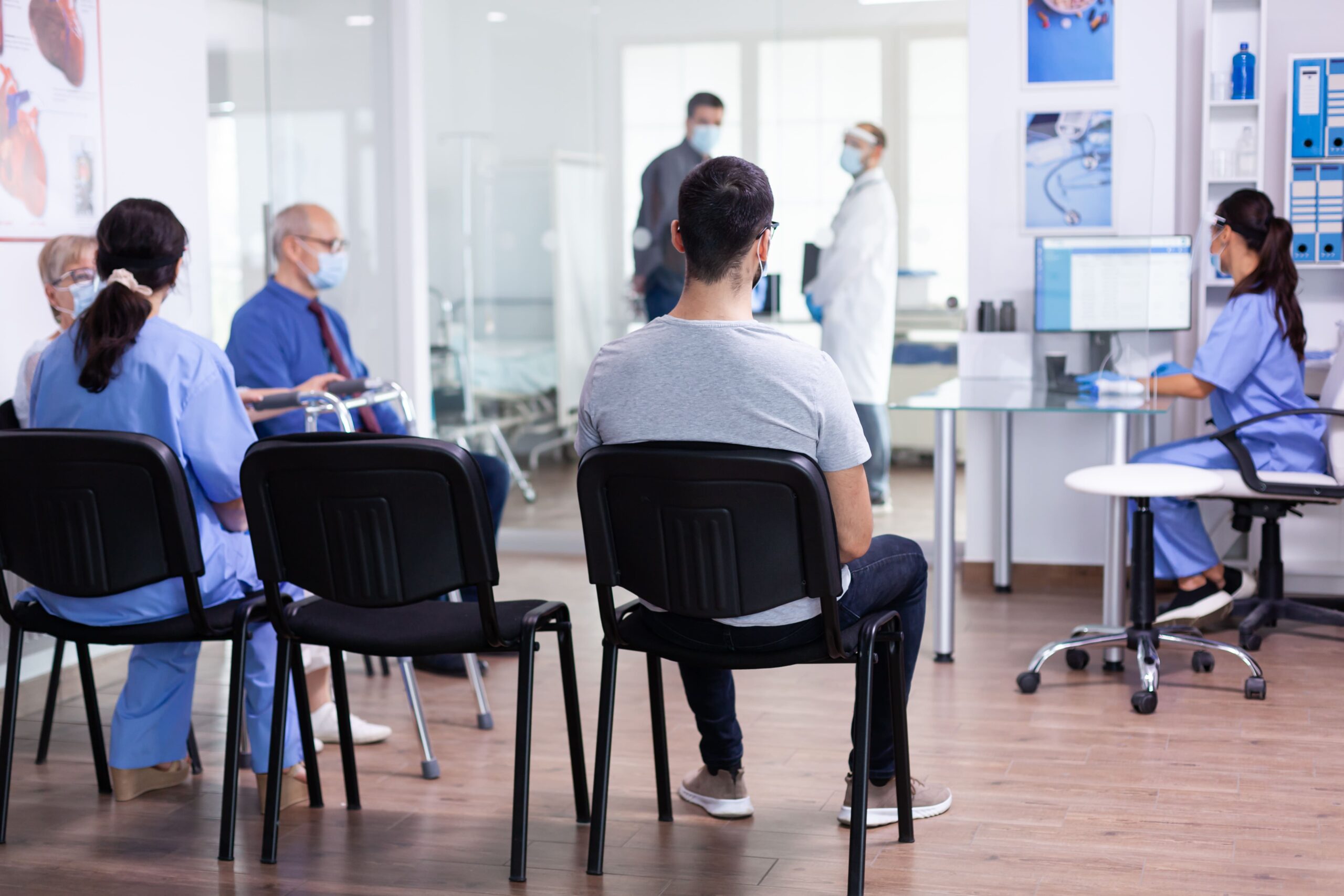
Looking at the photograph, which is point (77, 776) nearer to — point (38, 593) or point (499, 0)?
point (38, 593)

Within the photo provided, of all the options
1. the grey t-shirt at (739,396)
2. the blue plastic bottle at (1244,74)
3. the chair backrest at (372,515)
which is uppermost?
the blue plastic bottle at (1244,74)

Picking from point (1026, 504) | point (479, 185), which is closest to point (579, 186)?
point (479, 185)

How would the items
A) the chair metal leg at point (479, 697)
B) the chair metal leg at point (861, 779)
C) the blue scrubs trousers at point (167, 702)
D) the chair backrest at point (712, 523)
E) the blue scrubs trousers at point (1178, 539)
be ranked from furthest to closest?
the blue scrubs trousers at point (1178, 539) → the chair metal leg at point (479, 697) → the blue scrubs trousers at point (167, 702) → the chair metal leg at point (861, 779) → the chair backrest at point (712, 523)

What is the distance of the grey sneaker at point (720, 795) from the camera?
2.79m

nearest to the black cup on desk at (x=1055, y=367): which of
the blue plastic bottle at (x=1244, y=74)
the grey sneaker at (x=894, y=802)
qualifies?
the blue plastic bottle at (x=1244, y=74)

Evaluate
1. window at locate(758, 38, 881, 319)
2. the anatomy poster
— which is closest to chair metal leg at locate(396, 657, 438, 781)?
the anatomy poster

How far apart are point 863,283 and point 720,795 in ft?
9.60

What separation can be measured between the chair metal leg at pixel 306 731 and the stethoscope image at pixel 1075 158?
302 centimetres

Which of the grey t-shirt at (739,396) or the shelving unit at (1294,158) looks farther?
the shelving unit at (1294,158)

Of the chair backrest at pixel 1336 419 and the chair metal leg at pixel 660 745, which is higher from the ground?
the chair backrest at pixel 1336 419

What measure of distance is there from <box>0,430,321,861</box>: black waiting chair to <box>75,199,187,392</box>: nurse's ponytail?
24 cm

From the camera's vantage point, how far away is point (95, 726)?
A: 3.06 meters

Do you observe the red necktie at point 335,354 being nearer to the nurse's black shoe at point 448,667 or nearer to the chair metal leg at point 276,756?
the nurse's black shoe at point 448,667

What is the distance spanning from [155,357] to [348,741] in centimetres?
86
